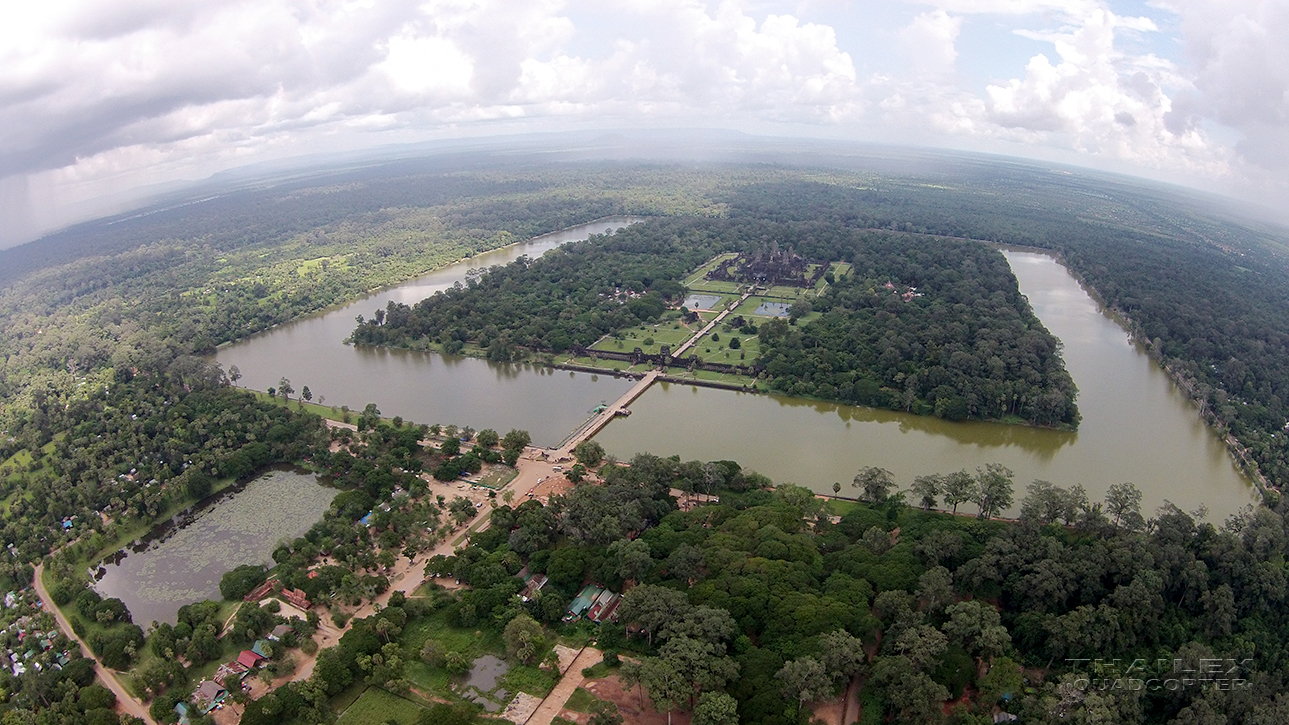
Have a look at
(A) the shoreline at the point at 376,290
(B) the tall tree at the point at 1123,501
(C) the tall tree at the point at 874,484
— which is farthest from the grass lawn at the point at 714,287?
(B) the tall tree at the point at 1123,501

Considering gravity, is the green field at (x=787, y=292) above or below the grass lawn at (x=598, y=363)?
above

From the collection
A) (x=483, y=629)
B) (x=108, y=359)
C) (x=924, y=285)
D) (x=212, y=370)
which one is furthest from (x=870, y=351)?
(x=108, y=359)

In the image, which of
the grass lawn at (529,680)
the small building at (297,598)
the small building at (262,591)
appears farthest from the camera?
the small building at (262,591)

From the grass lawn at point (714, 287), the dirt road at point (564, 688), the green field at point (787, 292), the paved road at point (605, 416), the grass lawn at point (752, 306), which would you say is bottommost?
the dirt road at point (564, 688)

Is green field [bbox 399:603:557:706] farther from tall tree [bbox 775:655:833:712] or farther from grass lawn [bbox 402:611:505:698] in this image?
tall tree [bbox 775:655:833:712]

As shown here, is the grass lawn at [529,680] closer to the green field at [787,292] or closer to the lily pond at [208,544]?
the lily pond at [208,544]

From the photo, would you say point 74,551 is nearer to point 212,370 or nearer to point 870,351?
point 212,370

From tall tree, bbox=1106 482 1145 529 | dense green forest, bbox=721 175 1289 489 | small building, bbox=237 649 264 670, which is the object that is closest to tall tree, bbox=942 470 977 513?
tall tree, bbox=1106 482 1145 529
